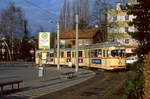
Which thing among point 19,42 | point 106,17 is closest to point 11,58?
point 19,42

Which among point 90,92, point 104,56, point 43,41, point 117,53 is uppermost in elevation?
point 43,41

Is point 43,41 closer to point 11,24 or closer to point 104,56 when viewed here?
point 104,56

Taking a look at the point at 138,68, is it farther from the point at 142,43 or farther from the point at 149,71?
the point at 149,71

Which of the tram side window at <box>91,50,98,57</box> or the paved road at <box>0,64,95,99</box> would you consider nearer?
the paved road at <box>0,64,95,99</box>

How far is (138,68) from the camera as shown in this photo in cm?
1185

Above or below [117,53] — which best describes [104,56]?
below

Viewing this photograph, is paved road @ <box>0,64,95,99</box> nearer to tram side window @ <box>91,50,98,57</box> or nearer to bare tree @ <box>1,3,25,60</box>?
tram side window @ <box>91,50,98,57</box>

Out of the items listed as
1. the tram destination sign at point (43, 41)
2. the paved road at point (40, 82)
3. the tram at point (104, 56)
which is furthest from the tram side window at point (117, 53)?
the tram destination sign at point (43, 41)

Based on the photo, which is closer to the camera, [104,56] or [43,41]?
[43,41]

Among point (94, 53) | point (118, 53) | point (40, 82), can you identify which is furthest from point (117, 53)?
point (40, 82)

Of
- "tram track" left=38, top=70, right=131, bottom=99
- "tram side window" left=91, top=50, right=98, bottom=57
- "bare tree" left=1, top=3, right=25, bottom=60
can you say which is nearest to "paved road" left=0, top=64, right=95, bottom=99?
"tram track" left=38, top=70, right=131, bottom=99

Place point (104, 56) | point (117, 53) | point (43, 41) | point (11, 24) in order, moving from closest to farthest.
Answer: point (43, 41)
point (117, 53)
point (104, 56)
point (11, 24)

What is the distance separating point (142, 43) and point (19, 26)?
73.1 metres

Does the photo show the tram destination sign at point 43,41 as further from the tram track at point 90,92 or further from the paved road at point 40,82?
the tram track at point 90,92
